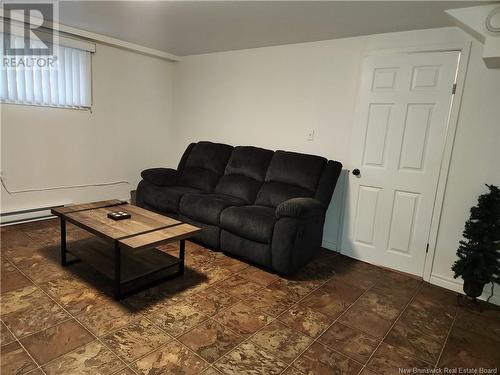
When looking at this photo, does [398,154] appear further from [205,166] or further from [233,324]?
[205,166]

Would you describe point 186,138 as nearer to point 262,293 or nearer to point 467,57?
point 262,293

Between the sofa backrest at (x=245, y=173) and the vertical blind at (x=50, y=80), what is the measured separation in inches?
77.1

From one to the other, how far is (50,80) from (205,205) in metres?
2.32

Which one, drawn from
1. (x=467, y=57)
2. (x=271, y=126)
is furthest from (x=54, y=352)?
(x=467, y=57)

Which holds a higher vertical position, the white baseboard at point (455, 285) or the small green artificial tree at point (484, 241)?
the small green artificial tree at point (484, 241)

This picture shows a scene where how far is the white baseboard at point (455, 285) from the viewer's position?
2.50 meters

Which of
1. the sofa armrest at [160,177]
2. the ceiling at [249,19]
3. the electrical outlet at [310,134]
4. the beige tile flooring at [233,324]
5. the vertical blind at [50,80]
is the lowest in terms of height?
the beige tile flooring at [233,324]

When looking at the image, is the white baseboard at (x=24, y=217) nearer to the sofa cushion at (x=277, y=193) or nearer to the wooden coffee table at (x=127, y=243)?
the wooden coffee table at (x=127, y=243)

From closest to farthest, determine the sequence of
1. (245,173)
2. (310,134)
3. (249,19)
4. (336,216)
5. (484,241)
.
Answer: (484,241), (249,19), (336,216), (310,134), (245,173)

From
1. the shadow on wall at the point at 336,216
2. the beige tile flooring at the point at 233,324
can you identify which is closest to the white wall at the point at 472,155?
the beige tile flooring at the point at 233,324

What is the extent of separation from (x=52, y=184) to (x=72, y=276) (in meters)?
1.72

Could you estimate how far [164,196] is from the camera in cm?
349

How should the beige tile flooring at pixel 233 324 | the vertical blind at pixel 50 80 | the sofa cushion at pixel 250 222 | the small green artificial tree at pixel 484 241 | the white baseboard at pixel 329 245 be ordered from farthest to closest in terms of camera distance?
the white baseboard at pixel 329 245 < the vertical blind at pixel 50 80 < the sofa cushion at pixel 250 222 < the small green artificial tree at pixel 484 241 < the beige tile flooring at pixel 233 324

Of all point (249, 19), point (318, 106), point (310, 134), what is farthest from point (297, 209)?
point (249, 19)
